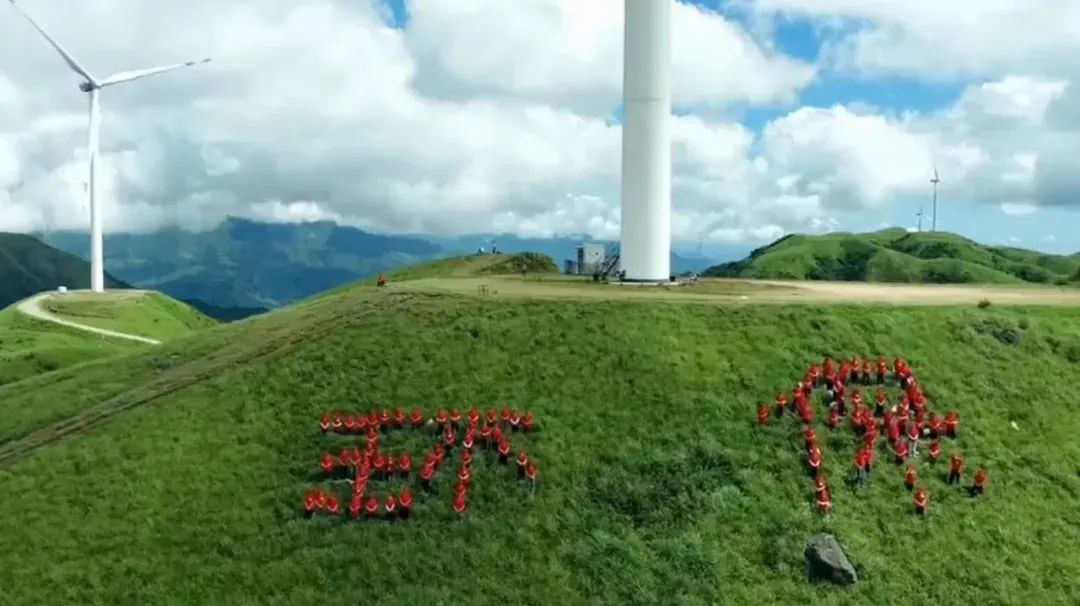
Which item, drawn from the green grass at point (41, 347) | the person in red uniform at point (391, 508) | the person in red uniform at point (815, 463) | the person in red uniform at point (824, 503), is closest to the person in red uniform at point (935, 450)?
the person in red uniform at point (815, 463)

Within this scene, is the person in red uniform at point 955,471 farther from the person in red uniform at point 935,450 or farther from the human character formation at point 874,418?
the person in red uniform at point 935,450

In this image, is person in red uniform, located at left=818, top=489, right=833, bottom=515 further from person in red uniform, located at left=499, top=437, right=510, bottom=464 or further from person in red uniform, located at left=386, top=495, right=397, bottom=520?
person in red uniform, located at left=386, top=495, right=397, bottom=520

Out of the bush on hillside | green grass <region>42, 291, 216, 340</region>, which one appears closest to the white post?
green grass <region>42, 291, 216, 340</region>

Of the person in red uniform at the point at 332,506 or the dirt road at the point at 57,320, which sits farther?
the dirt road at the point at 57,320

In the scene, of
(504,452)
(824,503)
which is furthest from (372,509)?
(824,503)

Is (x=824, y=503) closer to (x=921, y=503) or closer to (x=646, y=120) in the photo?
(x=921, y=503)
